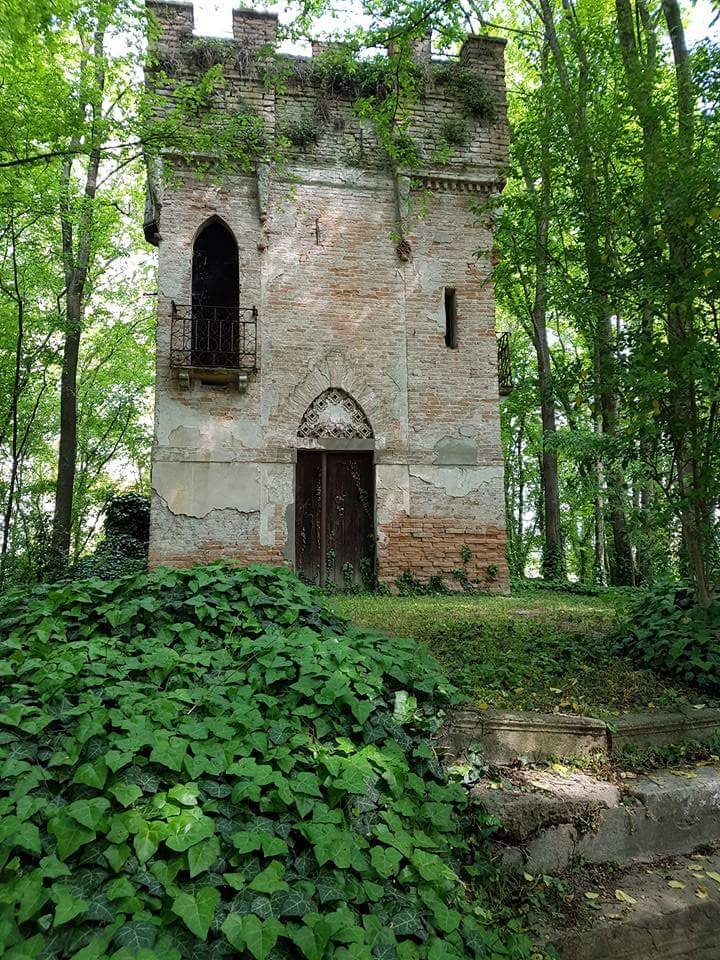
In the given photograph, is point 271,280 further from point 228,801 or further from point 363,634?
point 228,801

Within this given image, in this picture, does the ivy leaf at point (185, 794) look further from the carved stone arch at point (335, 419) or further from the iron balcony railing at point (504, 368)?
the iron balcony railing at point (504, 368)

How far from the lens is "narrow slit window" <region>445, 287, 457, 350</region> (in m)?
11.2

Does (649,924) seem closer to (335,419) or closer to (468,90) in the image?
(335,419)

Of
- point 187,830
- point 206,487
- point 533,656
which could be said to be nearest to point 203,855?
point 187,830

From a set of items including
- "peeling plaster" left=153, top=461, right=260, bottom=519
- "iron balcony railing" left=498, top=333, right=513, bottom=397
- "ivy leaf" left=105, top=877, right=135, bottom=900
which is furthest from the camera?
"iron balcony railing" left=498, top=333, right=513, bottom=397

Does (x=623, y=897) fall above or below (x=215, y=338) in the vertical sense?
below

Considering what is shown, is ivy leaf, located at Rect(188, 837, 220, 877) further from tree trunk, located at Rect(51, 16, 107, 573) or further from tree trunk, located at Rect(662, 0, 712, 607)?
tree trunk, located at Rect(51, 16, 107, 573)

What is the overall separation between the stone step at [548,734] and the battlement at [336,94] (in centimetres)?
917

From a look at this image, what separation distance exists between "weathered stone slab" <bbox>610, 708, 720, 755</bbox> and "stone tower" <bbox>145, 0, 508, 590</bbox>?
6363 mm

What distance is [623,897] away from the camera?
3.23 metres

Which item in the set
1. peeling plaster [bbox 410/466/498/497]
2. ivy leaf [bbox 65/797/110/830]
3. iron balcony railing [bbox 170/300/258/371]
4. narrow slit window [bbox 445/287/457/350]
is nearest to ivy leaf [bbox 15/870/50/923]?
ivy leaf [bbox 65/797/110/830]

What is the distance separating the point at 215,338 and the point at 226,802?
864 centimetres

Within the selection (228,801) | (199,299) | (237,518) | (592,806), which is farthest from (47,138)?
(592,806)

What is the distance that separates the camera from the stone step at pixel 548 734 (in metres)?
3.79
